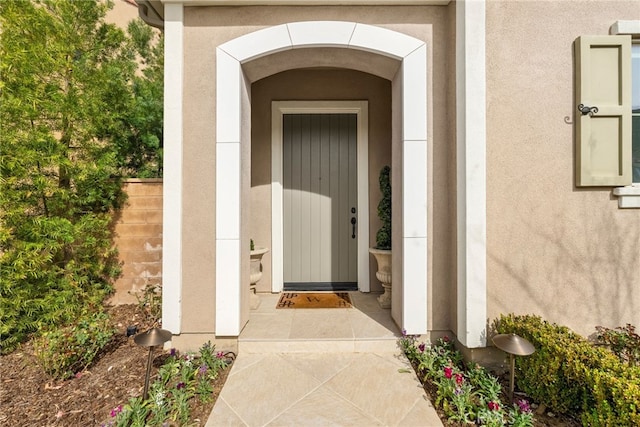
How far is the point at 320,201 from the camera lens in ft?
13.3

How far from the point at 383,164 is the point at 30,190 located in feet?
12.9

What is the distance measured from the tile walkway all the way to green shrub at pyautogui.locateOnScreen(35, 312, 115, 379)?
1.30 meters

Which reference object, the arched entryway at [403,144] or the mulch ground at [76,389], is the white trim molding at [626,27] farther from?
the mulch ground at [76,389]

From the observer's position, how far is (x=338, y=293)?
3857 mm

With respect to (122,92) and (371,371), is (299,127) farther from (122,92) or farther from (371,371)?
(371,371)

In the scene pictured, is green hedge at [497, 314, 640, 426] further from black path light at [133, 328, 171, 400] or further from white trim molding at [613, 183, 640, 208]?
black path light at [133, 328, 171, 400]

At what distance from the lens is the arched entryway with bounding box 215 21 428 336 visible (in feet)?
8.30

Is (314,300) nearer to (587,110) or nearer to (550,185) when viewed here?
(550,185)

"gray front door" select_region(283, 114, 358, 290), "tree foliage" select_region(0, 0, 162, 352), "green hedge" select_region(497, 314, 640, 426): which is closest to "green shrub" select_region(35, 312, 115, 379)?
"tree foliage" select_region(0, 0, 162, 352)

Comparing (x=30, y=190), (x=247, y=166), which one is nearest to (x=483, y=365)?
(x=247, y=166)

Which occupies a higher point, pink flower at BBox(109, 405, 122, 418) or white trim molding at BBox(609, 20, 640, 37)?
white trim molding at BBox(609, 20, 640, 37)

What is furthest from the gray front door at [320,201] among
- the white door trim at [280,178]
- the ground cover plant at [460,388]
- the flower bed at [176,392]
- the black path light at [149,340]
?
the black path light at [149,340]

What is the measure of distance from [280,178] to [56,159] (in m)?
2.37

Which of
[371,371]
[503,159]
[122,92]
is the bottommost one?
[371,371]
